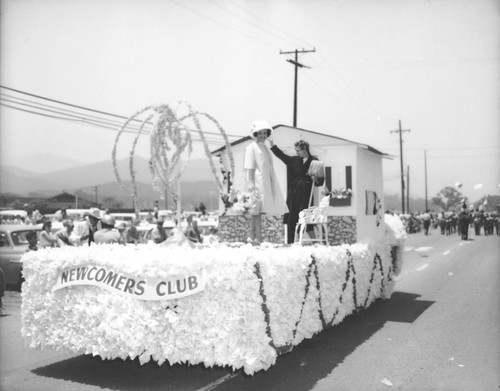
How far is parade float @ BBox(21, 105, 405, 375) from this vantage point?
474 cm

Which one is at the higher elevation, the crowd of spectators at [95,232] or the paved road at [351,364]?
the crowd of spectators at [95,232]

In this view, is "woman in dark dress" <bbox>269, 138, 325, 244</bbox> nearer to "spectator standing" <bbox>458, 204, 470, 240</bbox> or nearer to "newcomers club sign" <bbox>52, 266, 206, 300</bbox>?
"newcomers club sign" <bbox>52, 266, 206, 300</bbox>

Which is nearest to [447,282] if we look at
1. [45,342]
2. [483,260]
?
[483,260]

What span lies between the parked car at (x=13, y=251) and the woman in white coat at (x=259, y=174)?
6.76 metres

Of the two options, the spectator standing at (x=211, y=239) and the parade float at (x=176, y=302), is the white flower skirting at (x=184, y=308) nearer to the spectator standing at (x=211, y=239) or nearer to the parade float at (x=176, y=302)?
the parade float at (x=176, y=302)

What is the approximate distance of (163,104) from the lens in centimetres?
641

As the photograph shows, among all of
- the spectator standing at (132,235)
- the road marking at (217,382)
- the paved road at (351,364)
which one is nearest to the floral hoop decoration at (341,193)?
the paved road at (351,364)

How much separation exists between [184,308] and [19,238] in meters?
9.20

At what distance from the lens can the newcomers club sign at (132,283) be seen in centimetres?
482

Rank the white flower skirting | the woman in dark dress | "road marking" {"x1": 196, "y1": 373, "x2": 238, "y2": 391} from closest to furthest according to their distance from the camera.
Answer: the white flower skirting → "road marking" {"x1": 196, "y1": 373, "x2": 238, "y2": 391} → the woman in dark dress

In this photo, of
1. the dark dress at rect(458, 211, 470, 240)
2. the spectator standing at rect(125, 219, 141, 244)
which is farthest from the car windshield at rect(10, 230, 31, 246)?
the dark dress at rect(458, 211, 470, 240)

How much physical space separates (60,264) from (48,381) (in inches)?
49.9

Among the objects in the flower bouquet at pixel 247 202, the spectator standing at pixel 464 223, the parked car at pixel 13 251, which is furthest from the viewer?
the spectator standing at pixel 464 223

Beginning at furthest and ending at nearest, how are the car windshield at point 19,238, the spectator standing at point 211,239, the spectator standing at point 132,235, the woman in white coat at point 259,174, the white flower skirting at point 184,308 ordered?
the spectator standing at point 132,235, the car windshield at point 19,238, the spectator standing at point 211,239, the woman in white coat at point 259,174, the white flower skirting at point 184,308
